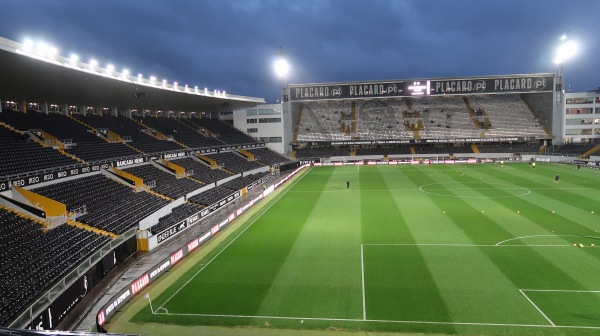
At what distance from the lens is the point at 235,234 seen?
2180cm

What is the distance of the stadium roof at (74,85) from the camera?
18600 mm

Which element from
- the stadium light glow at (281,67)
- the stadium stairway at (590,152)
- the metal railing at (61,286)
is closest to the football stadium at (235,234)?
the metal railing at (61,286)

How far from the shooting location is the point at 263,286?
46.9ft

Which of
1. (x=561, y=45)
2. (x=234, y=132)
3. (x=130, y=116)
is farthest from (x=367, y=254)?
(x=561, y=45)

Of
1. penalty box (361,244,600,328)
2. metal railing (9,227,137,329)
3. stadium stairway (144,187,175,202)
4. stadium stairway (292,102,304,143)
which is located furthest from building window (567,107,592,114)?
metal railing (9,227,137,329)

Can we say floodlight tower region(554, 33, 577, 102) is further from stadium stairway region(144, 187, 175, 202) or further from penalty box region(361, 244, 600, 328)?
stadium stairway region(144, 187, 175, 202)

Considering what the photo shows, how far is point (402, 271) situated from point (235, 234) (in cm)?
1025

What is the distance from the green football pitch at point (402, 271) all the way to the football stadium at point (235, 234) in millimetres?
86

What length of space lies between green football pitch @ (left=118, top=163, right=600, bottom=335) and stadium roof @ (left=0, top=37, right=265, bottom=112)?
12596mm

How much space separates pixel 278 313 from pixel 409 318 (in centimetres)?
413

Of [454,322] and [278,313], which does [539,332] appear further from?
[278,313]

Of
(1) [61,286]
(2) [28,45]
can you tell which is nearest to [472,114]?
(2) [28,45]

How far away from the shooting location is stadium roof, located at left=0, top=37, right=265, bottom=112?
61.0ft

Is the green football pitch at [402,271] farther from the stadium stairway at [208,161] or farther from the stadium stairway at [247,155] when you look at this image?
the stadium stairway at [247,155]
